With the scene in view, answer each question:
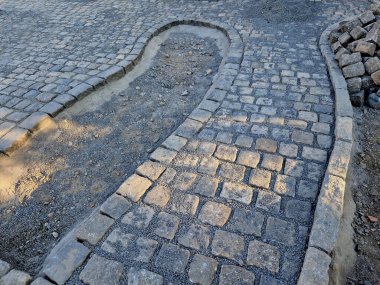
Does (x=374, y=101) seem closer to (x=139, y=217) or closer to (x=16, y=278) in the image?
(x=139, y=217)

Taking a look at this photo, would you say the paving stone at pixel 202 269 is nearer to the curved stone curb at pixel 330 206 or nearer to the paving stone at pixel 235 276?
the paving stone at pixel 235 276

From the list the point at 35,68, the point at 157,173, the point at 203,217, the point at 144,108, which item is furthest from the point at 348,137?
the point at 35,68

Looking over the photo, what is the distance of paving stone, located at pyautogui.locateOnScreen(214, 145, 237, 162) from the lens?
384cm

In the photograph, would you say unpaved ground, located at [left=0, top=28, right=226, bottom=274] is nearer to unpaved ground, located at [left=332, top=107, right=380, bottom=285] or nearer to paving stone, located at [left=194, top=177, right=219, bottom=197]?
paving stone, located at [left=194, top=177, right=219, bottom=197]

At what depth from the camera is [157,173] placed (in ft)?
12.0

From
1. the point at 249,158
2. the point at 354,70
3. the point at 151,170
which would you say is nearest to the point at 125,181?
the point at 151,170

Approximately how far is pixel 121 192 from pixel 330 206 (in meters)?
2.13

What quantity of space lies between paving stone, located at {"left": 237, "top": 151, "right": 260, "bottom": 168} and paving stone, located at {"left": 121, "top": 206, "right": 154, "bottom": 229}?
1.22m

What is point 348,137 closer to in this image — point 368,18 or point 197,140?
point 197,140

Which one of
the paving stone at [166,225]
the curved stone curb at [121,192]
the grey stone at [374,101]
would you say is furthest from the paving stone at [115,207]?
the grey stone at [374,101]

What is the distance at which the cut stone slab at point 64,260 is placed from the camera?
2752mm

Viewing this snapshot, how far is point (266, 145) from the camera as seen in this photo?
3.97 metres

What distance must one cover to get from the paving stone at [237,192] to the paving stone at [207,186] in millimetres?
101

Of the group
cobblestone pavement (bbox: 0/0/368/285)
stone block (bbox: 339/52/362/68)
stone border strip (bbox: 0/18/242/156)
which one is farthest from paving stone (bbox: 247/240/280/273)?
stone block (bbox: 339/52/362/68)
